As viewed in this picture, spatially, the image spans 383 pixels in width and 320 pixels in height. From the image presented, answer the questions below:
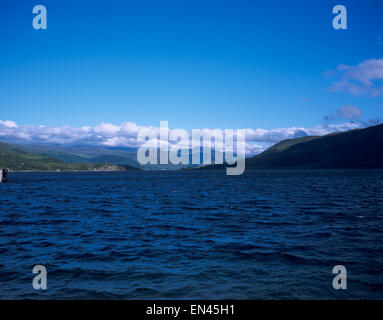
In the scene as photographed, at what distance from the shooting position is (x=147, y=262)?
71.6 feet

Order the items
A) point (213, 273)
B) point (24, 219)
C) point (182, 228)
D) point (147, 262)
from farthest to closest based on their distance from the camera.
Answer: point (24, 219) < point (182, 228) < point (147, 262) < point (213, 273)

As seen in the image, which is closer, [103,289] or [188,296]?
[188,296]

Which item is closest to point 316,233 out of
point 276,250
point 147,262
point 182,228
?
point 276,250

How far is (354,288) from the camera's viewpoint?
17.0 m

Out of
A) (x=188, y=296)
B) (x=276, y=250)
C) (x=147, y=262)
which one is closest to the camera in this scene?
(x=188, y=296)

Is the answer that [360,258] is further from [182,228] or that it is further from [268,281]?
[182,228]

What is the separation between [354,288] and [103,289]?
13.4m

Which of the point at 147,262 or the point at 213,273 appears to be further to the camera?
the point at 147,262
